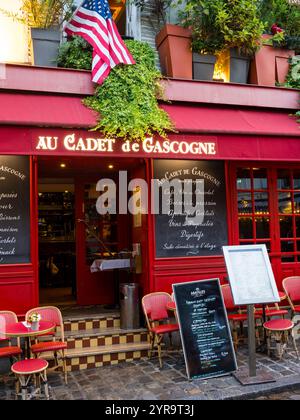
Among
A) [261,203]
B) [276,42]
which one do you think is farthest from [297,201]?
[276,42]

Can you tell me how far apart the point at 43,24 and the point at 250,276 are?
217 inches

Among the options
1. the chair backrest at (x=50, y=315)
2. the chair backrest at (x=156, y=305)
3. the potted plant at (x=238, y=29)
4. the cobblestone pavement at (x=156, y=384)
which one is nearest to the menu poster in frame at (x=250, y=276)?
the cobblestone pavement at (x=156, y=384)

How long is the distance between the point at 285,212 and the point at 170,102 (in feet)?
11.4

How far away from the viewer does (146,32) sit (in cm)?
870

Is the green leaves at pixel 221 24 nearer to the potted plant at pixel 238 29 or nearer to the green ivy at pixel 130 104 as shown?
the potted plant at pixel 238 29

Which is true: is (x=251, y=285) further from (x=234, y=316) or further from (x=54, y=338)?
(x=54, y=338)

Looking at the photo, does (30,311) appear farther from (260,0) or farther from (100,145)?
(260,0)

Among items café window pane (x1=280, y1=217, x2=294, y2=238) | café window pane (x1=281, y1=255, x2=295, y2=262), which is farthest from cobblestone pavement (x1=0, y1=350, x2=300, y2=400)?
café window pane (x1=280, y1=217, x2=294, y2=238)

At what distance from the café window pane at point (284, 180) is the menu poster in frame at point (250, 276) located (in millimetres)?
2944

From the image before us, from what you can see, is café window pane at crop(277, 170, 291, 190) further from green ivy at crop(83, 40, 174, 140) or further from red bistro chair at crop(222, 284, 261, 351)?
green ivy at crop(83, 40, 174, 140)

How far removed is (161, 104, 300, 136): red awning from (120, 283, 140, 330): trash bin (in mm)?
2996

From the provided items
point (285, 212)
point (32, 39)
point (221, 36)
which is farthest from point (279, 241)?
point (32, 39)

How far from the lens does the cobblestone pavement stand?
5.47 metres

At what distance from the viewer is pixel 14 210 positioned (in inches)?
269
